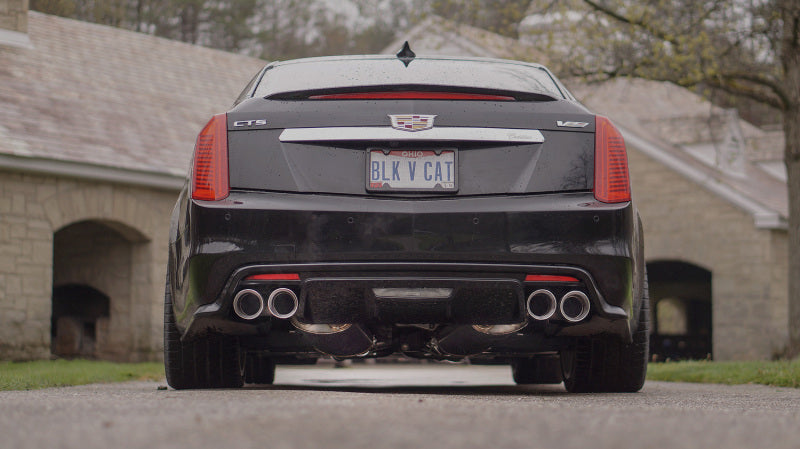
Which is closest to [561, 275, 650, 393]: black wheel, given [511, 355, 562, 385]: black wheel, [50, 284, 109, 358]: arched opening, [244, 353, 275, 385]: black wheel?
[511, 355, 562, 385]: black wheel

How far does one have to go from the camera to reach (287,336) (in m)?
5.05

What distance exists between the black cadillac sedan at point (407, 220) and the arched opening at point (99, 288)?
38.3 ft

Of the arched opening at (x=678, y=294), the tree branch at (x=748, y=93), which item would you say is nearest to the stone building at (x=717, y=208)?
the arched opening at (x=678, y=294)

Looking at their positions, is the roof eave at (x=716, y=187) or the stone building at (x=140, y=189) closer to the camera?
the stone building at (x=140, y=189)

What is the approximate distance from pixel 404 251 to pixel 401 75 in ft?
3.20

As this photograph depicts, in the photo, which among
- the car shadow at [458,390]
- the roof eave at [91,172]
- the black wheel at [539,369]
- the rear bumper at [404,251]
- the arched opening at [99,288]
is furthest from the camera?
the arched opening at [99,288]

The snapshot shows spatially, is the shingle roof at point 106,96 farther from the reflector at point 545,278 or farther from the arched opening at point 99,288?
the reflector at point 545,278

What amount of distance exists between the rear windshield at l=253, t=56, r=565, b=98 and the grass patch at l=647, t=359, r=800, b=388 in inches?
138

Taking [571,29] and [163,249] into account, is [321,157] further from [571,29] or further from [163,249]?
[163,249]

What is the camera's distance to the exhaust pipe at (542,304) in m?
4.76

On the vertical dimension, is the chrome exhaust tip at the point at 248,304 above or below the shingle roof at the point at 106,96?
below

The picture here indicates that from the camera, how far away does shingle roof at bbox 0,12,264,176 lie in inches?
610

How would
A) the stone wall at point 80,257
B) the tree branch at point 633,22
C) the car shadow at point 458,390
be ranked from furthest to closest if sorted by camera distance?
the stone wall at point 80,257 → the tree branch at point 633,22 → the car shadow at point 458,390

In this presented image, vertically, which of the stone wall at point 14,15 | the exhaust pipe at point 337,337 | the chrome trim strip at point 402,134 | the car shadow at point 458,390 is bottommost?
the car shadow at point 458,390
